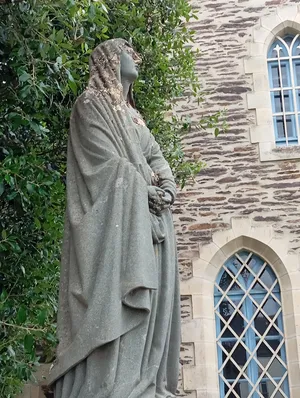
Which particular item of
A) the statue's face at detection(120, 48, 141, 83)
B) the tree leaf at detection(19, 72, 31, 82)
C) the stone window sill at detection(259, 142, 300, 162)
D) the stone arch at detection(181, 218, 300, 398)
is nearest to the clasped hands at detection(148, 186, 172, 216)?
the statue's face at detection(120, 48, 141, 83)

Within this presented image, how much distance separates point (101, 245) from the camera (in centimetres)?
326

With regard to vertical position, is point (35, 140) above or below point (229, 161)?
below

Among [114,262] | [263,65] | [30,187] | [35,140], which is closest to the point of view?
[114,262]

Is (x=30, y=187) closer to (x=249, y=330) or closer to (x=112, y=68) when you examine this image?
(x=112, y=68)

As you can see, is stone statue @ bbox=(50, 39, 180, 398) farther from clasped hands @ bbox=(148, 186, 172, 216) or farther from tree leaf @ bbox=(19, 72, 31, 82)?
tree leaf @ bbox=(19, 72, 31, 82)

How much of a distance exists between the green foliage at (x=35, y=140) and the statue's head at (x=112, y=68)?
64.9 inches

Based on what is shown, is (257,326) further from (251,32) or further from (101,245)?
(101,245)

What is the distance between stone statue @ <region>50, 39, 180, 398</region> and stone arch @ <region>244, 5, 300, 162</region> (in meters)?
7.12

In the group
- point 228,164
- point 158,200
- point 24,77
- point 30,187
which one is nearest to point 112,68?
point 158,200

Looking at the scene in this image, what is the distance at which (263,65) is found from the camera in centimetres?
1106

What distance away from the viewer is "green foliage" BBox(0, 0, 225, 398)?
5648 mm

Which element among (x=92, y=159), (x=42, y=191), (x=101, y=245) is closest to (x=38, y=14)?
(x=42, y=191)

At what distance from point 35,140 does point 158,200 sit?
3273mm

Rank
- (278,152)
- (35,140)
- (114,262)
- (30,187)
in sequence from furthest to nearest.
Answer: (278,152) < (35,140) < (30,187) < (114,262)
